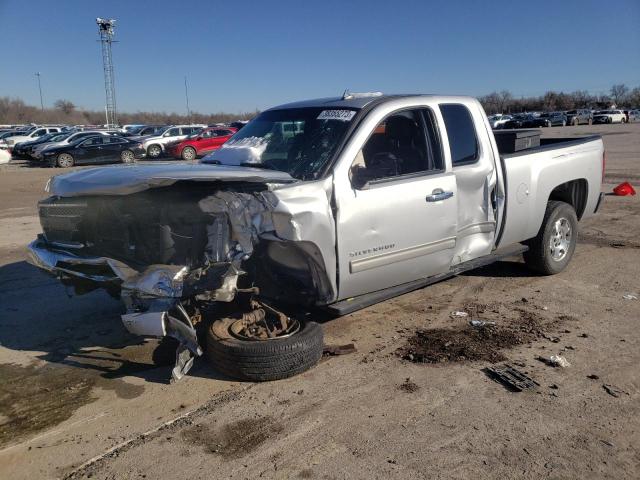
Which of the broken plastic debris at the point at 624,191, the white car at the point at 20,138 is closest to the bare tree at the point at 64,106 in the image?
the white car at the point at 20,138

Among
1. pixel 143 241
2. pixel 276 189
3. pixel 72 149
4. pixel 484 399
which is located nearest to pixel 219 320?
pixel 143 241

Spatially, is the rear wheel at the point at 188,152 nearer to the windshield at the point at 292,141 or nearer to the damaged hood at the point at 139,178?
the windshield at the point at 292,141

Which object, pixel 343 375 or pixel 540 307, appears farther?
pixel 540 307

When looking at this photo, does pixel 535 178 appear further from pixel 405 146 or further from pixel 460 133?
pixel 405 146

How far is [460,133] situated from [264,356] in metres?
2.79

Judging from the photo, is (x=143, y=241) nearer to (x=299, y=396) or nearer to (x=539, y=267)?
(x=299, y=396)

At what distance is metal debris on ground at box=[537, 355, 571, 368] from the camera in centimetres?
403

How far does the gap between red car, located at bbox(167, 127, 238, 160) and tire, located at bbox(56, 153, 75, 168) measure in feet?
15.3

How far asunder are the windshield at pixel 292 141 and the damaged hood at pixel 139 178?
0.79 ft

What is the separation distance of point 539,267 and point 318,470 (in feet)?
13.9

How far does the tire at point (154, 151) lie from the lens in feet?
95.2

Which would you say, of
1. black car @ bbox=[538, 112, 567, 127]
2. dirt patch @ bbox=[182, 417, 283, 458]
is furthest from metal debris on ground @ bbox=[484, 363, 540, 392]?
black car @ bbox=[538, 112, 567, 127]

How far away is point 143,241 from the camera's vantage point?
13.6 feet

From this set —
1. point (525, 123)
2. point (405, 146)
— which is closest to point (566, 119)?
point (525, 123)
